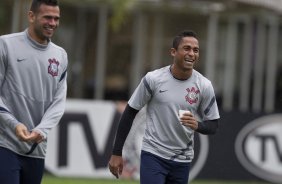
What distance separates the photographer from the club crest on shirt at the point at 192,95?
27.2 ft

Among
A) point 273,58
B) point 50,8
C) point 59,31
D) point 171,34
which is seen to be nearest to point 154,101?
point 50,8

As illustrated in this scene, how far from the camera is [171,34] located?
28.2 metres

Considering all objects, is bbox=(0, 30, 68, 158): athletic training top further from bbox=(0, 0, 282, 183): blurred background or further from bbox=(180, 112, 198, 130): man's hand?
bbox=(0, 0, 282, 183): blurred background

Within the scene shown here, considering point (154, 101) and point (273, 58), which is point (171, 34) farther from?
point (154, 101)

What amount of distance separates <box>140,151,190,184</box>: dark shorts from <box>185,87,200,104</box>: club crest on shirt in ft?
1.88

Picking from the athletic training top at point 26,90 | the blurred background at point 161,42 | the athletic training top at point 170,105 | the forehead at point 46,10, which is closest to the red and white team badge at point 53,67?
the athletic training top at point 26,90

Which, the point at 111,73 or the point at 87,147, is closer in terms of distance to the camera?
the point at 87,147

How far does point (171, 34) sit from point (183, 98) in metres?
20.0

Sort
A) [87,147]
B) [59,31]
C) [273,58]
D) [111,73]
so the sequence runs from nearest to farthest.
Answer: [87,147] → [59,31] → [111,73] → [273,58]

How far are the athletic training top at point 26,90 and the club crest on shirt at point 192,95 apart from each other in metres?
1.22

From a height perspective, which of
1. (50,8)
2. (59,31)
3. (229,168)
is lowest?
(229,168)

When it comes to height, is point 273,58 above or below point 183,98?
below

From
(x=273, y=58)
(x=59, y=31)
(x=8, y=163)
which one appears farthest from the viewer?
(x=273, y=58)

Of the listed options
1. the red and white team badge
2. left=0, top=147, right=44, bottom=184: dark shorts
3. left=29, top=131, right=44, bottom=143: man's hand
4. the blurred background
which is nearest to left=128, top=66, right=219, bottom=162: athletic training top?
the red and white team badge
